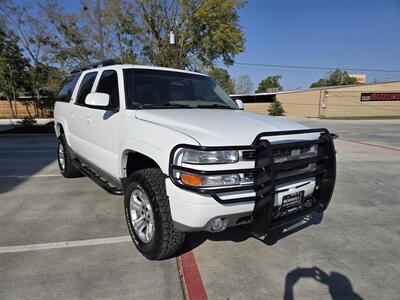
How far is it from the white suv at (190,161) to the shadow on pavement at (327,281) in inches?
20.8

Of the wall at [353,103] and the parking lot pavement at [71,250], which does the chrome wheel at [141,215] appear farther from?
the wall at [353,103]

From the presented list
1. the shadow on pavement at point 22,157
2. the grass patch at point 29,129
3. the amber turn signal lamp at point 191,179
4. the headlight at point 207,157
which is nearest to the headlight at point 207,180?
the amber turn signal lamp at point 191,179

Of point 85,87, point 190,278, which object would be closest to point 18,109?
point 85,87

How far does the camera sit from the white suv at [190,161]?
88.7 inches

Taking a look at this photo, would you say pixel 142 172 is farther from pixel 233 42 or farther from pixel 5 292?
pixel 233 42

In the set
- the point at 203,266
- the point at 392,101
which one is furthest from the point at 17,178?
the point at 392,101

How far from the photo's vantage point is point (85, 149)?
4.29m

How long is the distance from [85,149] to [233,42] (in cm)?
1767

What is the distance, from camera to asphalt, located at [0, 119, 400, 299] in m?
2.44

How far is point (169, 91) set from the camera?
365 cm

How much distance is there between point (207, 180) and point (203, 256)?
1.12 metres

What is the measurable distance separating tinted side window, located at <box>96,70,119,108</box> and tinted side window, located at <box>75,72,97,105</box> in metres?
0.42

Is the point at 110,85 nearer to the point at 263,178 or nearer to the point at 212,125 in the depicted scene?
the point at 212,125

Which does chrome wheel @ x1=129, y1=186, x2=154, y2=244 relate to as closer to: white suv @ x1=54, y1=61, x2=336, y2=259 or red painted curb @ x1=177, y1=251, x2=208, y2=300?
white suv @ x1=54, y1=61, x2=336, y2=259
